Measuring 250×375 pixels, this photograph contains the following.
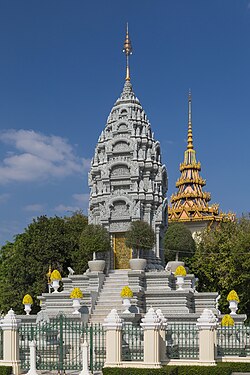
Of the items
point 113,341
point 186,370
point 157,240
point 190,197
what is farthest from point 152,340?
point 190,197

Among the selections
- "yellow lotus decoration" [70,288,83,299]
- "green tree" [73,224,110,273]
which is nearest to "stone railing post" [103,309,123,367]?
"yellow lotus decoration" [70,288,83,299]

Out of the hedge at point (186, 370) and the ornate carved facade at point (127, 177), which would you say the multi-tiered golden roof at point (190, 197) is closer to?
the ornate carved facade at point (127, 177)

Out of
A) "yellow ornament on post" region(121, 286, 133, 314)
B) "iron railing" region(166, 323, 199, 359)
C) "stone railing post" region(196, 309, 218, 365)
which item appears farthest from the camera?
"yellow ornament on post" region(121, 286, 133, 314)

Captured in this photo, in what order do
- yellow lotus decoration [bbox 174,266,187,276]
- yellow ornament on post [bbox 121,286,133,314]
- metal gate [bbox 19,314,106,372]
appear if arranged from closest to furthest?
metal gate [bbox 19,314,106,372], yellow ornament on post [bbox 121,286,133,314], yellow lotus decoration [bbox 174,266,187,276]

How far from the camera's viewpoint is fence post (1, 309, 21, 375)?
1822cm

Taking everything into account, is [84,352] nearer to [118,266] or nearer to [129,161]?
[118,266]

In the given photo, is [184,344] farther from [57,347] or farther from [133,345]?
[57,347]

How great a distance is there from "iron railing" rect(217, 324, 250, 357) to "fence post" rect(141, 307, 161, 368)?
277 centimetres

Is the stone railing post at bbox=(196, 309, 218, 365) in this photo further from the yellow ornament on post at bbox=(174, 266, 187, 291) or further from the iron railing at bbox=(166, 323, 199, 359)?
the yellow ornament on post at bbox=(174, 266, 187, 291)

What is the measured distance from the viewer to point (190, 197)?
62.3 m

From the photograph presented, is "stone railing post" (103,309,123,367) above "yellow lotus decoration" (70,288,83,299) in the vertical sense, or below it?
below

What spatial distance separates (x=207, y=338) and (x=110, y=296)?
39.0 feet

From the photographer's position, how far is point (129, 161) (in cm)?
3381

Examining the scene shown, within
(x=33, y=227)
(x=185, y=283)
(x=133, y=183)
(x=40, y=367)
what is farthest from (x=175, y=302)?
(x=33, y=227)
